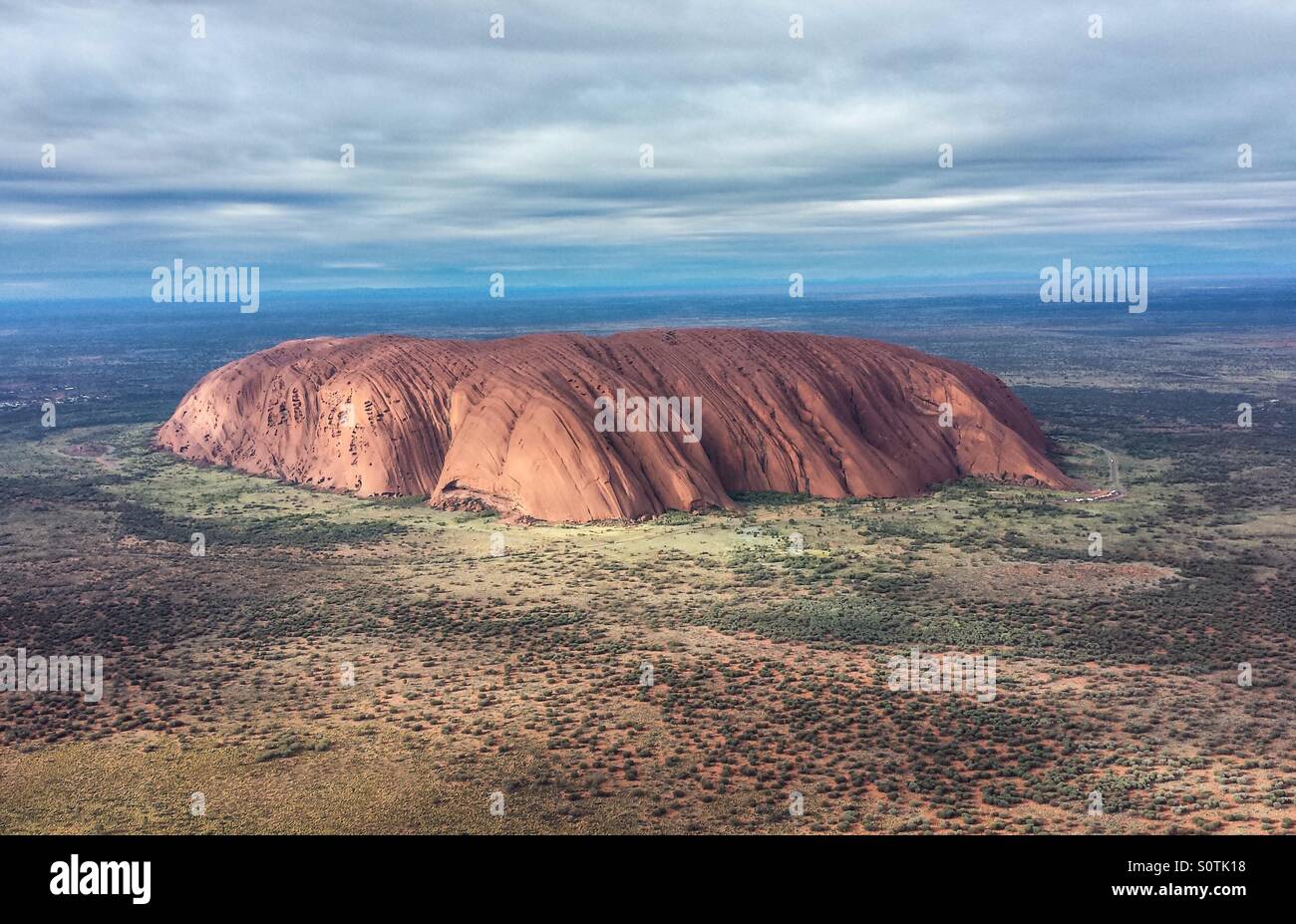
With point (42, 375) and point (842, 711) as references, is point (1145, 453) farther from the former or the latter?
point (42, 375)

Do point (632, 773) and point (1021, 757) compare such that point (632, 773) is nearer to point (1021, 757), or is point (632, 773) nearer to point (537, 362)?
point (1021, 757)

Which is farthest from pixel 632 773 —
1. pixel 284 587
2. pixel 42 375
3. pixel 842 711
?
pixel 42 375

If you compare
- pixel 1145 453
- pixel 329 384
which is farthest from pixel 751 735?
pixel 1145 453

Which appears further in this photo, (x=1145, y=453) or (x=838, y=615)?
(x=1145, y=453)

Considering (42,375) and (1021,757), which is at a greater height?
(42,375)
